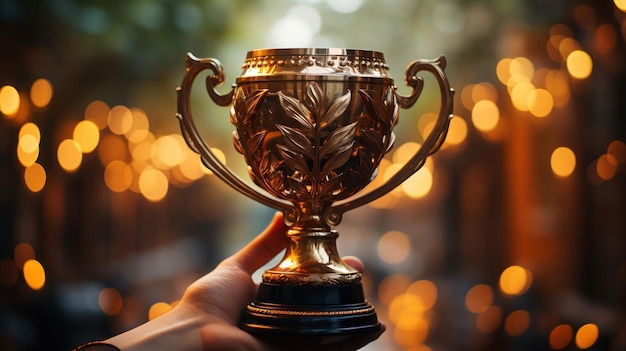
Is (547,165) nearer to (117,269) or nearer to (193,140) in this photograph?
(117,269)

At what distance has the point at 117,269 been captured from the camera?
14.3m

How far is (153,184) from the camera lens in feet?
63.6

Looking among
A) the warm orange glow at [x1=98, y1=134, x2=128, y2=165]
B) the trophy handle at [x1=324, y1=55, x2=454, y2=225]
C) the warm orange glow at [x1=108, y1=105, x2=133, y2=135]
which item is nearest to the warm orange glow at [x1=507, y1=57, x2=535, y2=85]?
the warm orange glow at [x1=108, y1=105, x2=133, y2=135]

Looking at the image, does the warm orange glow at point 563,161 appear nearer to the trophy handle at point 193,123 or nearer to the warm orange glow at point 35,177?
the warm orange glow at point 35,177

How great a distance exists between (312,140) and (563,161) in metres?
7.81

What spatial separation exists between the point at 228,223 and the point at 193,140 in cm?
2012

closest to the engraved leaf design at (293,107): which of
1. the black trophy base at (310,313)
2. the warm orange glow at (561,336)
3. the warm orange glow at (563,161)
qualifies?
the black trophy base at (310,313)

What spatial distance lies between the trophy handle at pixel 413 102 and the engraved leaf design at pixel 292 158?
204 mm

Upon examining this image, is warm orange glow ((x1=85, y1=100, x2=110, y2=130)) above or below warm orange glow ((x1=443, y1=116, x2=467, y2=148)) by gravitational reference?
above

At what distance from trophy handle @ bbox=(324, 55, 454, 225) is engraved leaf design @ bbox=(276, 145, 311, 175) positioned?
204 millimetres

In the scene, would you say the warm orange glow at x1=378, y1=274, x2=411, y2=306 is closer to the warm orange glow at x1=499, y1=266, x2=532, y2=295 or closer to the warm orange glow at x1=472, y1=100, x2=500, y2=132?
the warm orange glow at x1=472, y1=100, x2=500, y2=132

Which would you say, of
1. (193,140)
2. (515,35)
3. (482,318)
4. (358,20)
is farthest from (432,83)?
(193,140)

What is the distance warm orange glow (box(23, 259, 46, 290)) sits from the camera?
34.0 ft

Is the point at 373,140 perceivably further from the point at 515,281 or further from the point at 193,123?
the point at 515,281
